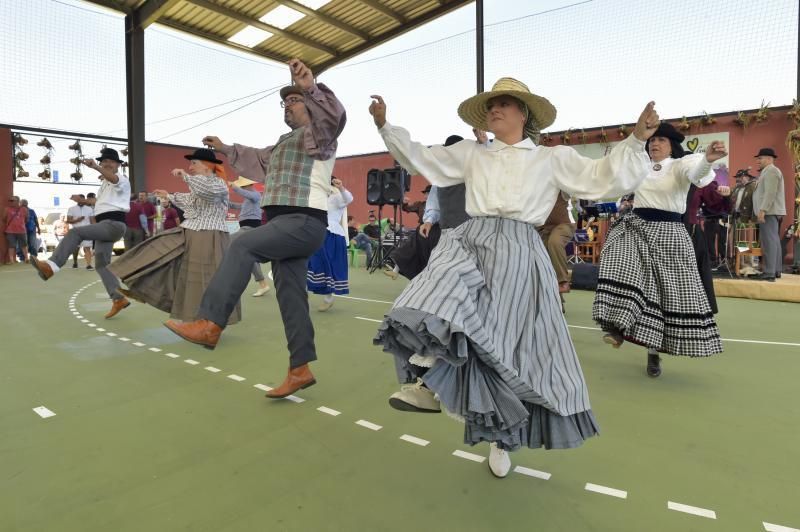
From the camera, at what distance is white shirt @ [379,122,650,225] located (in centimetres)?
168

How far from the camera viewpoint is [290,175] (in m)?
2.46

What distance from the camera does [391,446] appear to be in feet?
6.55

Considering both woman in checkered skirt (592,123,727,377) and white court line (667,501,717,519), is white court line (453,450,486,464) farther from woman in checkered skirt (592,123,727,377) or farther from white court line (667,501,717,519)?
woman in checkered skirt (592,123,727,377)

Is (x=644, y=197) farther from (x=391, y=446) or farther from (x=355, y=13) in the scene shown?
(x=355, y=13)

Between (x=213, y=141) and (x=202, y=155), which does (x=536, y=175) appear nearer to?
(x=213, y=141)

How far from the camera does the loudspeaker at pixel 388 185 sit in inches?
354

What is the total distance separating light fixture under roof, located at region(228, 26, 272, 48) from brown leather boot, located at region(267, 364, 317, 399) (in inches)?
533

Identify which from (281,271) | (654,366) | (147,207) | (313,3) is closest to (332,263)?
(281,271)

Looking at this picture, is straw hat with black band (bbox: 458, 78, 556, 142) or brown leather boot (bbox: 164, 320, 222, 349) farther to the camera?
brown leather boot (bbox: 164, 320, 222, 349)

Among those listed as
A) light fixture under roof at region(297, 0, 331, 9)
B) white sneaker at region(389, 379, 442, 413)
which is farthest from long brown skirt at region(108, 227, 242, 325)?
Result: light fixture under roof at region(297, 0, 331, 9)

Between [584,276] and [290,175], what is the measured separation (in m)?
5.61

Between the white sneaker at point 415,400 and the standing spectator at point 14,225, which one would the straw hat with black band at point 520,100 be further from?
the standing spectator at point 14,225

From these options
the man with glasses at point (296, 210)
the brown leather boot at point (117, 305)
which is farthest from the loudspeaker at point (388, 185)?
the man with glasses at point (296, 210)

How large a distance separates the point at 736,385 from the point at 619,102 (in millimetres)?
8403
